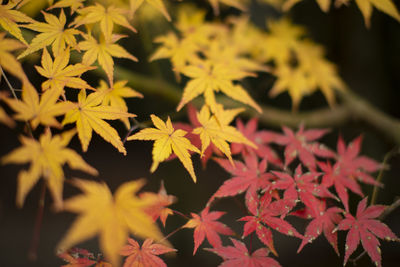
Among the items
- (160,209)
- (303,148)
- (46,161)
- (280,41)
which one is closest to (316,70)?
(280,41)

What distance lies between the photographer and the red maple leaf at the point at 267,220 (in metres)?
0.73

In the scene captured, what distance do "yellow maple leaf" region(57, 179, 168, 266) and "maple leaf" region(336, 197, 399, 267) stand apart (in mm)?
501

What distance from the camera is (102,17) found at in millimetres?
813

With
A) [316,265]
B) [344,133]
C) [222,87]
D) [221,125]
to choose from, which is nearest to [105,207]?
[221,125]

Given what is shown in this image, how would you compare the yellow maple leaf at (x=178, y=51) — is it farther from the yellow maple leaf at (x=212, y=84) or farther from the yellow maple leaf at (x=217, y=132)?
the yellow maple leaf at (x=217, y=132)

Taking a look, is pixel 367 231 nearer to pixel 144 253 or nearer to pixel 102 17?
pixel 144 253

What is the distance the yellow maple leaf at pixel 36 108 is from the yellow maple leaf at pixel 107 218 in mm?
159

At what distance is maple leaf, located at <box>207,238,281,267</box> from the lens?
72 centimetres

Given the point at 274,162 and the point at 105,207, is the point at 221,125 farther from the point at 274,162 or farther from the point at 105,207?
the point at 105,207

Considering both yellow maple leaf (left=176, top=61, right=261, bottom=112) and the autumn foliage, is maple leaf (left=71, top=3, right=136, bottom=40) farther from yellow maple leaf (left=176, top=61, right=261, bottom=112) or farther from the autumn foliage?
yellow maple leaf (left=176, top=61, right=261, bottom=112)

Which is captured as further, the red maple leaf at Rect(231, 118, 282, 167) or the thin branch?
the thin branch

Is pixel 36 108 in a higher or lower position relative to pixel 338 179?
higher

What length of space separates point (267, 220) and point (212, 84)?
1.39 feet

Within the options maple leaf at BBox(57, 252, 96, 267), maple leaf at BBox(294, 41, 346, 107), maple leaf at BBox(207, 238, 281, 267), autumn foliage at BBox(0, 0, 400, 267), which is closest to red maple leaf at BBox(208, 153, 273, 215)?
autumn foliage at BBox(0, 0, 400, 267)
